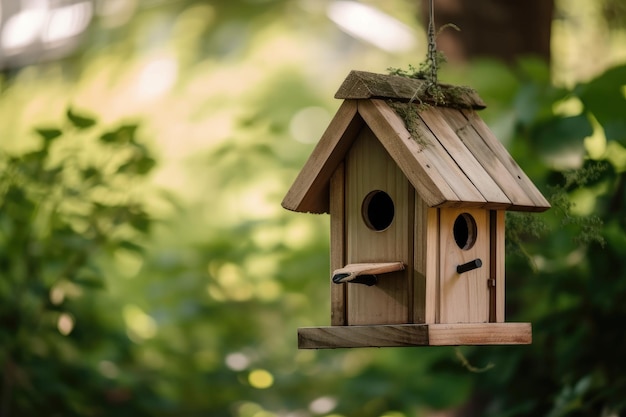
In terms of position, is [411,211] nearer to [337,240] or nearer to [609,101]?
[337,240]

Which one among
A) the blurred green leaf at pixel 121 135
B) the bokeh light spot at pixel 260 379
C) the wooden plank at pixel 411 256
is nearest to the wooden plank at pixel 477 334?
the wooden plank at pixel 411 256

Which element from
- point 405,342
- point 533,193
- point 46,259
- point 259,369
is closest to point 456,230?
point 533,193

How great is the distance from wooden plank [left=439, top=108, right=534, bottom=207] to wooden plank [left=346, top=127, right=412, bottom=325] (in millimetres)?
241

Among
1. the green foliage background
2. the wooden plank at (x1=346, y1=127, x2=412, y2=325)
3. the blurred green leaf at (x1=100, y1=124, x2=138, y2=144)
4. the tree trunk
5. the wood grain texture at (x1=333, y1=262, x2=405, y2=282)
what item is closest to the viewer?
the wood grain texture at (x1=333, y1=262, x2=405, y2=282)

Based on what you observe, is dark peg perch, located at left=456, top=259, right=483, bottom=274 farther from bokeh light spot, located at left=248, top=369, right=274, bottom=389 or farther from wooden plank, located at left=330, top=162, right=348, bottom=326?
bokeh light spot, located at left=248, top=369, right=274, bottom=389

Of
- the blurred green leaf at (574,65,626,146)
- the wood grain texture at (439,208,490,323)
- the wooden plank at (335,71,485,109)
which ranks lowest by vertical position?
the wood grain texture at (439,208,490,323)

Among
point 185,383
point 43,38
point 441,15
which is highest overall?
point 43,38

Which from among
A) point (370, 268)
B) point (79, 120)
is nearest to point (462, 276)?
point (370, 268)

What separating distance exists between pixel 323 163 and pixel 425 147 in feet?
1.15

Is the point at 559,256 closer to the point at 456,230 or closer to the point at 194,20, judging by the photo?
the point at 456,230

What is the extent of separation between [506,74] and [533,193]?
1345 millimetres

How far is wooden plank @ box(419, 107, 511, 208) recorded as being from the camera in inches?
101

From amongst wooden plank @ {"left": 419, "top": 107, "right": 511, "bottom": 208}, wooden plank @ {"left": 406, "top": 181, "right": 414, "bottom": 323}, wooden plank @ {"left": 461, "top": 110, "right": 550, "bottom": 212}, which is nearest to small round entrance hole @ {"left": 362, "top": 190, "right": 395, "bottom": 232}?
wooden plank @ {"left": 406, "top": 181, "right": 414, "bottom": 323}

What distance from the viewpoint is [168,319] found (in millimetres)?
5613
